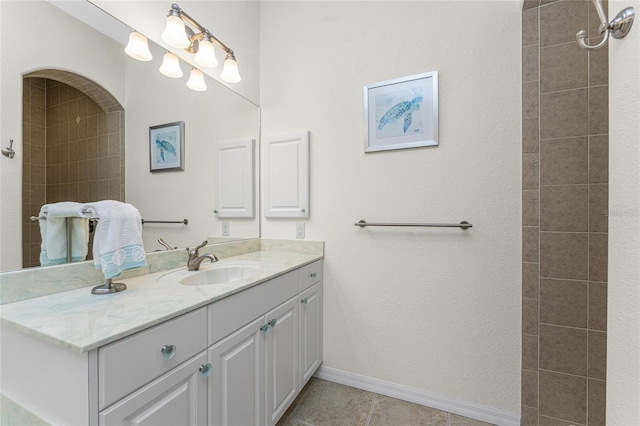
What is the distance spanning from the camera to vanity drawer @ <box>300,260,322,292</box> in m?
1.57

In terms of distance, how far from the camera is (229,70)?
68.1 inches

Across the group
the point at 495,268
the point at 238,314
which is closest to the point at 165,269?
the point at 238,314

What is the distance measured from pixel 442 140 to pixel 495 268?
0.77 metres

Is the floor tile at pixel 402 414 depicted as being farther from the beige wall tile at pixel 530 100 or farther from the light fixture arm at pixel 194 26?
the light fixture arm at pixel 194 26

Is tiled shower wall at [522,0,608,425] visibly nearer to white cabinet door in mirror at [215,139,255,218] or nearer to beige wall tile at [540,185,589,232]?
beige wall tile at [540,185,589,232]

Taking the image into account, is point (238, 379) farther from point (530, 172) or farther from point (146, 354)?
point (530, 172)

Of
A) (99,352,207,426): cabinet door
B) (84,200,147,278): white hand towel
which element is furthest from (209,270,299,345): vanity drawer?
(84,200,147,278): white hand towel

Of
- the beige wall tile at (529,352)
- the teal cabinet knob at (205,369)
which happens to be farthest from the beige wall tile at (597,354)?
the teal cabinet knob at (205,369)

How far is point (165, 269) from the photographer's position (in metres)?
1.37

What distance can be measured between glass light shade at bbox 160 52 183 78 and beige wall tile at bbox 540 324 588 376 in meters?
2.30

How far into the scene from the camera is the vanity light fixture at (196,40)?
4.48 ft

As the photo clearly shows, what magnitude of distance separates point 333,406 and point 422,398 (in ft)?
1.75

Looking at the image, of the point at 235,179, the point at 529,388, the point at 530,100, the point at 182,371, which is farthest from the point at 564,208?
the point at 235,179

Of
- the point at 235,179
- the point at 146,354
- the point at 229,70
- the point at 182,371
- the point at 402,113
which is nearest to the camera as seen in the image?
the point at 146,354
